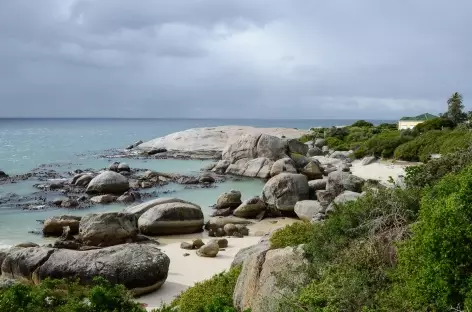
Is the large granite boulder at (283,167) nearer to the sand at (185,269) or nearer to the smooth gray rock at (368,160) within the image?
the smooth gray rock at (368,160)

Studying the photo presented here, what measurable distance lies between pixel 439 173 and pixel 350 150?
39462mm

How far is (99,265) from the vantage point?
43.2 ft

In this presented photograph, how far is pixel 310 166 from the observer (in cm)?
3603

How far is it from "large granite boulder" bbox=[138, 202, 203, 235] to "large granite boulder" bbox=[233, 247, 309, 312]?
1131 cm

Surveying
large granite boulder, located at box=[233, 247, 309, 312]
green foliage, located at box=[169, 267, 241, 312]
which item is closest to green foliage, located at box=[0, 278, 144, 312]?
large granite boulder, located at box=[233, 247, 309, 312]

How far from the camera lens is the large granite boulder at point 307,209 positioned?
2265 centimetres

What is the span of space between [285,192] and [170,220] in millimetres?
7171

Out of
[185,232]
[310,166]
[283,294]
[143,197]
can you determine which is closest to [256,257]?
[283,294]

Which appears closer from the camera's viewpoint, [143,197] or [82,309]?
[82,309]

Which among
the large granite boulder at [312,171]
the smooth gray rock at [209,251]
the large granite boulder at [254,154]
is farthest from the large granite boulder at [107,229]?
the large granite boulder at [254,154]

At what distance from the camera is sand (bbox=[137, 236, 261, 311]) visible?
525 inches

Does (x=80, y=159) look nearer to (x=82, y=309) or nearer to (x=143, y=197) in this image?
(x=143, y=197)

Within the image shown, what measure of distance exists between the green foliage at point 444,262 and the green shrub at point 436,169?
409 cm

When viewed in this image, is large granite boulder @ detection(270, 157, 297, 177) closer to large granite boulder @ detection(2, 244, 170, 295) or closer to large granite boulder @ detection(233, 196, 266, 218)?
large granite boulder @ detection(233, 196, 266, 218)
